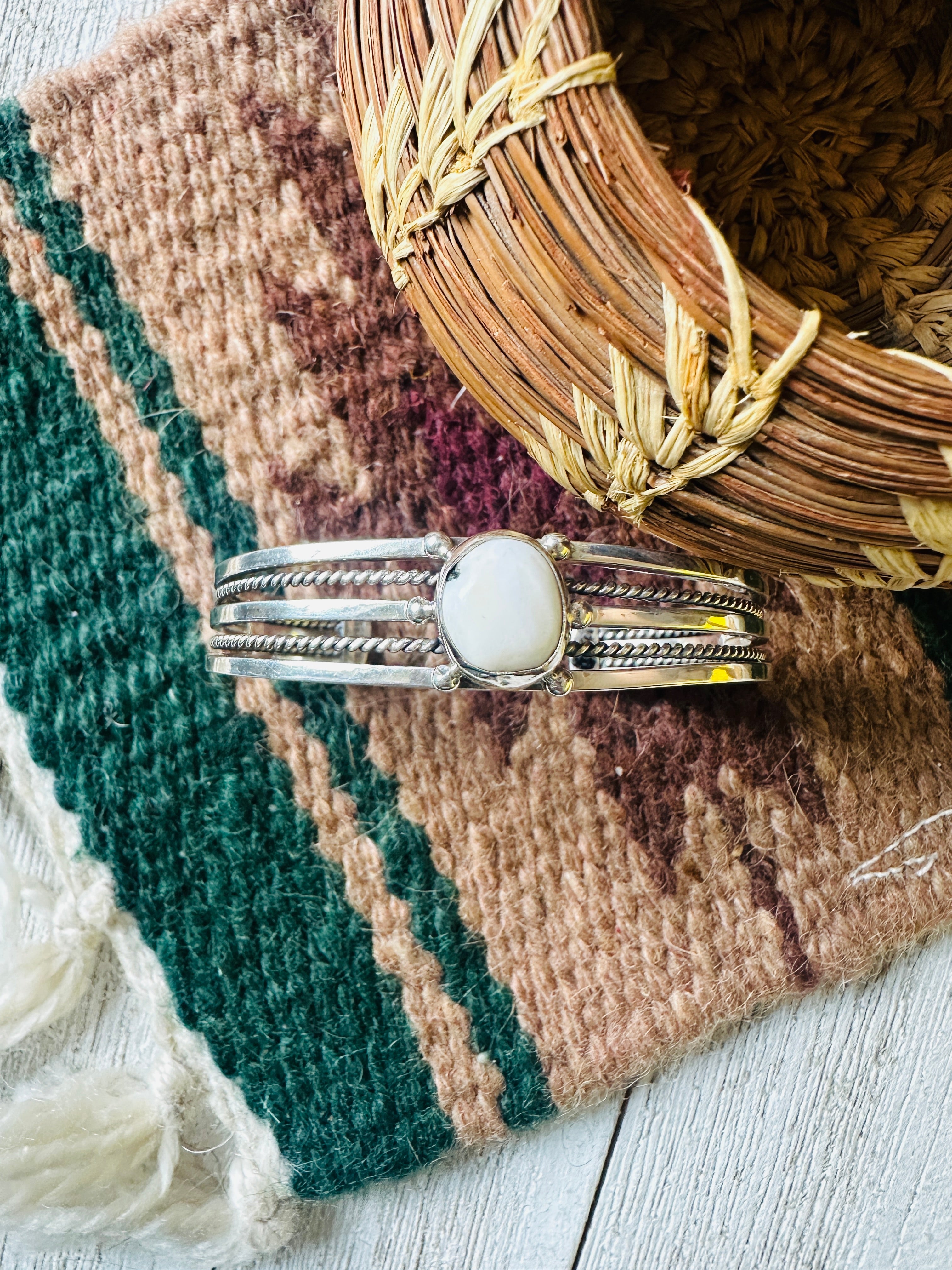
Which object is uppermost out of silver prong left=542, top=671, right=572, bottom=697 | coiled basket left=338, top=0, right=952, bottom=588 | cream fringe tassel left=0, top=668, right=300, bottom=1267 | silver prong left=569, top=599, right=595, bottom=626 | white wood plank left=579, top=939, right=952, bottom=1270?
coiled basket left=338, top=0, right=952, bottom=588

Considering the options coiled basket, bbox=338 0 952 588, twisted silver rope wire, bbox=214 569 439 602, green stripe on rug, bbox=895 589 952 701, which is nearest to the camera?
coiled basket, bbox=338 0 952 588

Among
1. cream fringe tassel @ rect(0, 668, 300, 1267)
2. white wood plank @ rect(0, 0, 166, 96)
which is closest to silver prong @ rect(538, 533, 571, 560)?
cream fringe tassel @ rect(0, 668, 300, 1267)

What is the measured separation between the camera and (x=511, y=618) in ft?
1.26

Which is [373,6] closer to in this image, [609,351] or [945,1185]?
Answer: [609,351]

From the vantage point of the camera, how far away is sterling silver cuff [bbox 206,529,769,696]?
0.39m

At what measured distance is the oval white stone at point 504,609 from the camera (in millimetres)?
384

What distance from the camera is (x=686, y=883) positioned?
1.59 ft

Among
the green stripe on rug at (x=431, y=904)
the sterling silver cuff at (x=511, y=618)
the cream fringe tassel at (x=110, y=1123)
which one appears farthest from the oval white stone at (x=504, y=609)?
the cream fringe tassel at (x=110, y=1123)

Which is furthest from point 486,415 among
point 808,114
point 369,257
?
point 808,114

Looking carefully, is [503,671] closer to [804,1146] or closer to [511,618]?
[511,618]

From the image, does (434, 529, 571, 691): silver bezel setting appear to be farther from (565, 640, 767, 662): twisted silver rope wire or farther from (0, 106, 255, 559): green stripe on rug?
(0, 106, 255, 559): green stripe on rug

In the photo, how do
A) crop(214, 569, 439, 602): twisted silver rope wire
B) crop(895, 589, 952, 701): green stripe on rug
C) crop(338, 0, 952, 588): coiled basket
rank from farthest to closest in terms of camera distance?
crop(895, 589, 952, 701): green stripe on rug < crop(214, 569, 439, 602): twisted silver rope wire < crop(338, 0, 952, 588): coiled basket

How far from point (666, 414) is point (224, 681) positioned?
0.84ft

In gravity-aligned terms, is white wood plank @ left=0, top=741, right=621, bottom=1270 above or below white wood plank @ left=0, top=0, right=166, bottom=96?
below
